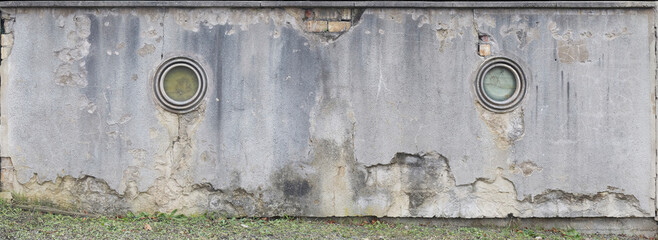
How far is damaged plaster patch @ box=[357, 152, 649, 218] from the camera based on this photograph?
487cm

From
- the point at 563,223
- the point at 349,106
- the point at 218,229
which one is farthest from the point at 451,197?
the point at 218,229

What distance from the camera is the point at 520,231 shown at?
16.0 feet

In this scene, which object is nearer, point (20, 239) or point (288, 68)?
point (20, 239)

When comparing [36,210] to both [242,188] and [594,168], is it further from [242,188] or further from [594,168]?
[594,168]

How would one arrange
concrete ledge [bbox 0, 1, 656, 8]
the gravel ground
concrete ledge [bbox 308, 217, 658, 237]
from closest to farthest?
the gravel ground
concrete ledge [bbox 0, 1, 656, 8]
concrete ledge [bbox 308, 217, 658, 237]

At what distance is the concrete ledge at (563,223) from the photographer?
16.3 feet

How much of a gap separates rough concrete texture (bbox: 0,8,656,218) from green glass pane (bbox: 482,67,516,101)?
15cm

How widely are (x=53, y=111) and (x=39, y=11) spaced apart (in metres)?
0.94

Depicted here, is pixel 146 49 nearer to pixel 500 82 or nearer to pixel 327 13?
pixel 327 13

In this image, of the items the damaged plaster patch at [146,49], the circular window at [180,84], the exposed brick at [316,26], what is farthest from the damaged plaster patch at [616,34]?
the damaged plaster patch at [146,49]

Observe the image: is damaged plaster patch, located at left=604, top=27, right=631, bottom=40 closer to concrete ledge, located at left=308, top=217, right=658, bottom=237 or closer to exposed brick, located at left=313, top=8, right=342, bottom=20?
concrete ledge, located at left=308, top=217, right=658, bottom=237

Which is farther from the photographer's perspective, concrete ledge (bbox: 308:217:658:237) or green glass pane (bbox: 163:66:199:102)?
concrete ledge (bbox: 308:217:658:237)

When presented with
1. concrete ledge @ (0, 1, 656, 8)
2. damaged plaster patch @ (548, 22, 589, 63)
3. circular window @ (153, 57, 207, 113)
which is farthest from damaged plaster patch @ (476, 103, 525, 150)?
circular window @ (153, 57, 207, 113)

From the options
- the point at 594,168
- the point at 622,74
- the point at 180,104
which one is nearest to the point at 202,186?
the point at 180,104
